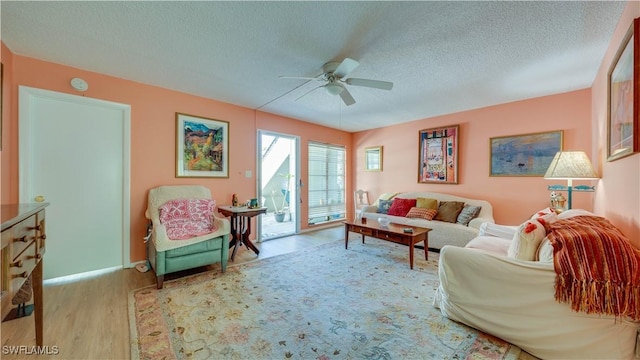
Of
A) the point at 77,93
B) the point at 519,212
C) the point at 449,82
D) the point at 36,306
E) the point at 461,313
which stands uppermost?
the point at 449,82

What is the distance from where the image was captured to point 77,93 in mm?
2678

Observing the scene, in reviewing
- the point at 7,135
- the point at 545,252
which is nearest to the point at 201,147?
the point at 7,135

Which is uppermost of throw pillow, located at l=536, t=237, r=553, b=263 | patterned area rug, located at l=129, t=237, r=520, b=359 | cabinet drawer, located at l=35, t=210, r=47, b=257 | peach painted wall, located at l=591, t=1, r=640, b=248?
peach painted wall, located at l=591, t=1, r=640, b=248

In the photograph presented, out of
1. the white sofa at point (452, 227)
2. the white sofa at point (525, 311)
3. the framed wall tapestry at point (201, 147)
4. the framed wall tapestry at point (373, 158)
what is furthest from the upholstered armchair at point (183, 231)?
the framed wall tapestry at point (373, 158)

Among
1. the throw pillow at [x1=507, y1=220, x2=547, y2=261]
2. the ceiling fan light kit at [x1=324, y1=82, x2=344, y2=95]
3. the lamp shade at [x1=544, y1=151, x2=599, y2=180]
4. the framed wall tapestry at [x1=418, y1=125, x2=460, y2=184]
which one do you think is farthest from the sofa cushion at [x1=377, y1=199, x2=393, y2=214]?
the throw pillow at [x1=507, y1=220, x2=547, y2=261]

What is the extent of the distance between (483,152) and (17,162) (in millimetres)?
5996

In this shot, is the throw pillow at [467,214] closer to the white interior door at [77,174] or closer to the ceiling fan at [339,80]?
the ceiling fan at [339,80]

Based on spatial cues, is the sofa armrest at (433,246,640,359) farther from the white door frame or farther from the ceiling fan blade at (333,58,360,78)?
the white door frame

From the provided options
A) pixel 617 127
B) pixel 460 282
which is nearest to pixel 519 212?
pixel 617 127

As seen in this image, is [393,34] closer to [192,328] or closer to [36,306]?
[192,328]

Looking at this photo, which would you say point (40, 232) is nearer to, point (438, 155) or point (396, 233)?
point (396, 233)

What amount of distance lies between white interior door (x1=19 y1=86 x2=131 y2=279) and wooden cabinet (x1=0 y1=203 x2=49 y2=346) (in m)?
1.48

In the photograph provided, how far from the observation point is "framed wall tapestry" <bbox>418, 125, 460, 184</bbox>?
4.35 m

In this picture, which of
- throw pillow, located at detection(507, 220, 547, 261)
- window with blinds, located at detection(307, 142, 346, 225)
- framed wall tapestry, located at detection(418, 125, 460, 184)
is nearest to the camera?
throw pillow, located at detection(507, 220, 547, 261)
